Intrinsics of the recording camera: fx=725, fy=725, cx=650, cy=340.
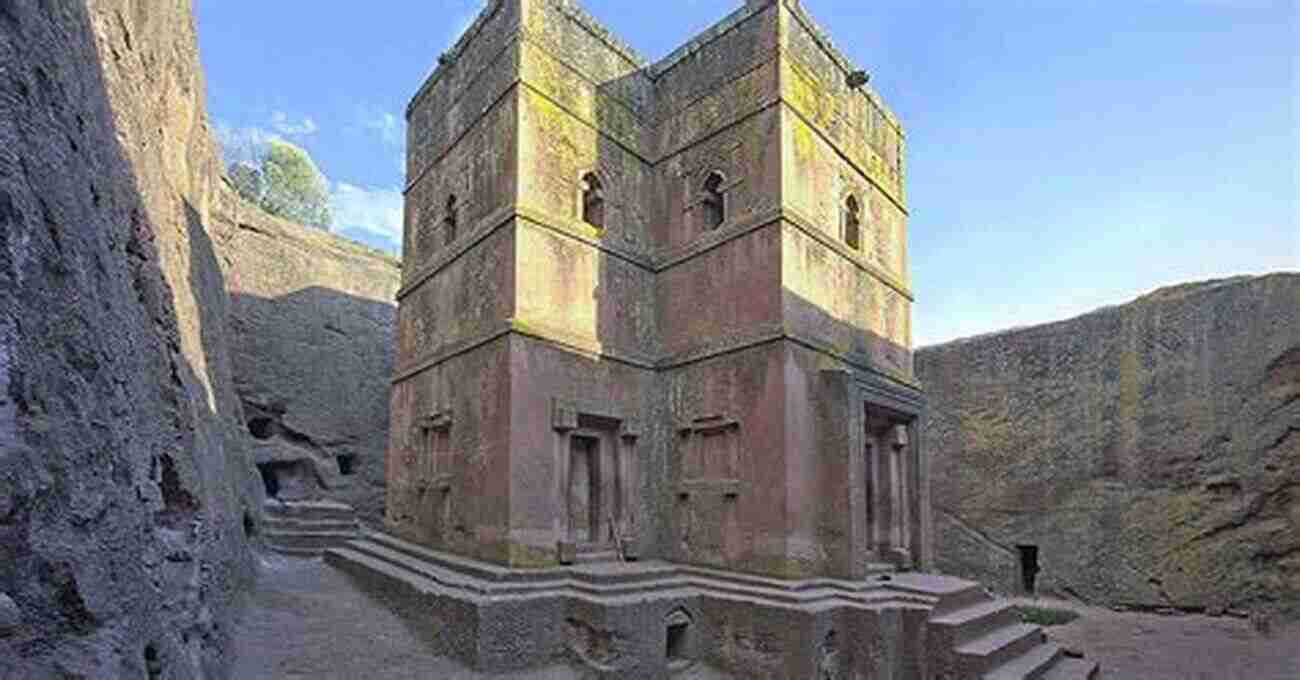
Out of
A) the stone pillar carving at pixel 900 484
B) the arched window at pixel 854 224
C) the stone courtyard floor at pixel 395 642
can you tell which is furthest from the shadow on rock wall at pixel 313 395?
the arched window at pixel 854 224

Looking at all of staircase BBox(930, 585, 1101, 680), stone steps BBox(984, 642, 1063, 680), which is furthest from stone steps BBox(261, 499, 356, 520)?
stone steps BBox(984, 642, 1063, 680)

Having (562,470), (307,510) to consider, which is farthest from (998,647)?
(307,510)

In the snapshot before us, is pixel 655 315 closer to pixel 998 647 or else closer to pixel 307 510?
pixel 998 647

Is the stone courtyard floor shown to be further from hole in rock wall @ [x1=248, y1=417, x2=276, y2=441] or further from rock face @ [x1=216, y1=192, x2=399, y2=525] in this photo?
hole in rock wall @ [x1=248, y1=417, x2=276, y2=441]

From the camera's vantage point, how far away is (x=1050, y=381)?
61.7 ft

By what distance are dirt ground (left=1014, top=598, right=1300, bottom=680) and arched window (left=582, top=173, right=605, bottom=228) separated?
1044cm

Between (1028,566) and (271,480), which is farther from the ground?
(271,480)

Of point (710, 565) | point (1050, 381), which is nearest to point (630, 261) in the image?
point (710, 565)

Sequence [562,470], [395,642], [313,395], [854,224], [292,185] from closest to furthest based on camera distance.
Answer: [395,642] < [562,470] < [854,224] < [313,395] < [292,185]

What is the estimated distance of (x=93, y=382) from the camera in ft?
12.5

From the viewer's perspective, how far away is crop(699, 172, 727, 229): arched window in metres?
12.2

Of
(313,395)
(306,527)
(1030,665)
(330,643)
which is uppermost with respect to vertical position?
(313,395)

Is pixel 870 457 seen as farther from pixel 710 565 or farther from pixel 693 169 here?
pixel 693 169

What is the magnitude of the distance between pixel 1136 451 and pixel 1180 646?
5813 millimetres
